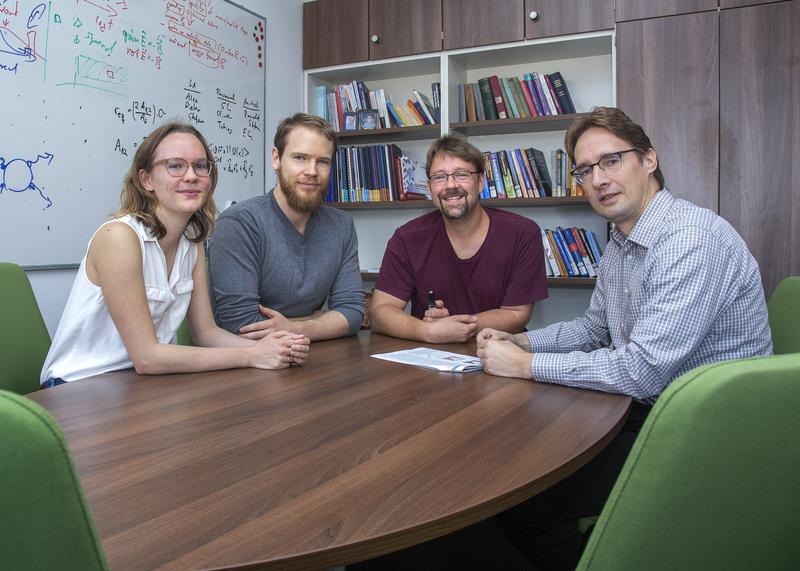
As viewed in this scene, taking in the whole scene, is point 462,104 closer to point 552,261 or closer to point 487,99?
point 487,99

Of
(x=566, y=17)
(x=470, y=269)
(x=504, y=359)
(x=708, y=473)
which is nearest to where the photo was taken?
(x=708, y=473)

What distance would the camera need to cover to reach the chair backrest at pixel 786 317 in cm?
166

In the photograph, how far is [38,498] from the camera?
442 mm

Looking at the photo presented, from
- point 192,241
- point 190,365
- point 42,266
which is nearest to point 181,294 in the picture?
point 192,241

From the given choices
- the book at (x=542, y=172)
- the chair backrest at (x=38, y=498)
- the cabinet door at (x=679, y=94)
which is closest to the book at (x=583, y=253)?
the book at (x=542, y=172)

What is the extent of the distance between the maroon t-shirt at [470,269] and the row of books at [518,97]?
1136 millimetres

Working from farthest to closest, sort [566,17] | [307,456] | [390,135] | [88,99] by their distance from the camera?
[390,135] → [566,17] → [88,99] → [307,456]

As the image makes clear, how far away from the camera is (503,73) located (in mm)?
3693

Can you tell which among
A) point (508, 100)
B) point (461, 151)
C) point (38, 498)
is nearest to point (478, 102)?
point (508, 100)

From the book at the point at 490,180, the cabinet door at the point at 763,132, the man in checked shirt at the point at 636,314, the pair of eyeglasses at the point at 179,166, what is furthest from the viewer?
the book at the point at 490,180

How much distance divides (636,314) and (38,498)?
1404 mm

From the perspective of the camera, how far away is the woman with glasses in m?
1.53

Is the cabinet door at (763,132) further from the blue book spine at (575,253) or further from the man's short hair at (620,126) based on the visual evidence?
the man's short hair at (620,126)

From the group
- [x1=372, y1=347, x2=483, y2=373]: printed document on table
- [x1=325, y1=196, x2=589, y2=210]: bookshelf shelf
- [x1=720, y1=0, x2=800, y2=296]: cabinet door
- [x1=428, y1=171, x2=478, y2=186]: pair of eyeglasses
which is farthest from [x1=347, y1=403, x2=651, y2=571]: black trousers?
[x1=325, y1=196, x2=589, y2=210]: bookshelf shelf
